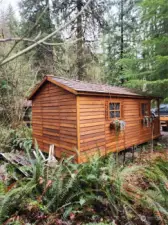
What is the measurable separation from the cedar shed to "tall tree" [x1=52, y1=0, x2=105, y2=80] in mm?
5148

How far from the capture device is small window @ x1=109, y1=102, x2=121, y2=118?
6039mm

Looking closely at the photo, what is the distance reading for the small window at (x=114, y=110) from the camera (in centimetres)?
604

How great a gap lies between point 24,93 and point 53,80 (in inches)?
179

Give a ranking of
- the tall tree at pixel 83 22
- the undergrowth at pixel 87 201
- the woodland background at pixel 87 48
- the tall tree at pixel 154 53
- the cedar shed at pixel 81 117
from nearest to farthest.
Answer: the undergrowth at pixel 87 201 < the cedar shed at pixel 81 117 < the tall tree at pixel 154 53 < the woodland background at pixel 87 48 < the tall tree at pixel 83 22

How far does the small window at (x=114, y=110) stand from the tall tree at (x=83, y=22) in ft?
18.2

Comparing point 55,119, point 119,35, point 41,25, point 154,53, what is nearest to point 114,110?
point 55,119

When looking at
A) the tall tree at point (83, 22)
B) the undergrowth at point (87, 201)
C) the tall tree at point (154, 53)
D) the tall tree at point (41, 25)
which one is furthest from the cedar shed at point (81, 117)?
the tall tree at point (83, 22)

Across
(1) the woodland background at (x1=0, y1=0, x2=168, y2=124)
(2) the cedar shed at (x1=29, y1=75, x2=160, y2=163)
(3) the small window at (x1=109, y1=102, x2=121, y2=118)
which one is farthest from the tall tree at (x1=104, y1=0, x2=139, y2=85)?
(3) the small window at (x1=109, y1=102, x2=121, y2=118)

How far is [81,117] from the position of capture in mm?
5012

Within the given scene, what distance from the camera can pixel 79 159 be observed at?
5035mm

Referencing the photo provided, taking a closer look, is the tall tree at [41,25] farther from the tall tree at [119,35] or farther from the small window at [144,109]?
the small window at [144,109]

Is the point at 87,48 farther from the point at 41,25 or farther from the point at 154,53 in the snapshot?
the point at 154,53

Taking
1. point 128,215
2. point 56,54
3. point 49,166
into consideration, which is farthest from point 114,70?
point 128,215

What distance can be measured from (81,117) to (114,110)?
1.65 meters
